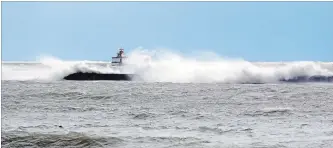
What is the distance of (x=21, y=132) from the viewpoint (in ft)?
30.1

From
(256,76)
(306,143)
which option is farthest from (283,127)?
(256,76)

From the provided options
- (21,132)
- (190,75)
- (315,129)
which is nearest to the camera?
(21,132)

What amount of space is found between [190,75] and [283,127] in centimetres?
3522

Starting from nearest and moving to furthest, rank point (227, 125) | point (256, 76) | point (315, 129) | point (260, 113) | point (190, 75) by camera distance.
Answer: point (315, 129) < point (227, 125) < point (260, 113) < point (256, 76) < point (190, 75)

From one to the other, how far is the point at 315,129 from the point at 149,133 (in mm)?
3260

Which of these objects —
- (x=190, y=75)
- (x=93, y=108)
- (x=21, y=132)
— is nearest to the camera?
(x=21, y=132)

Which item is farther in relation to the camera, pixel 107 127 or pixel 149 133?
pixel 107 127

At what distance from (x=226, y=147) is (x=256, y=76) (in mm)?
34440

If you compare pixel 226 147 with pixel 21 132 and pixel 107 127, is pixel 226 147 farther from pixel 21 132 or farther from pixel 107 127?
pixel 21 132

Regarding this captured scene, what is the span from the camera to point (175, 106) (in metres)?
15.8

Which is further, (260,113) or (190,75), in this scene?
(190,75)

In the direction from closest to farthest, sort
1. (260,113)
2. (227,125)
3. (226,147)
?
(226,147) → (227,125) → (260,113)

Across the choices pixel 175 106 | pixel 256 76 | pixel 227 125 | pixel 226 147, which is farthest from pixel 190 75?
pixel 226 147

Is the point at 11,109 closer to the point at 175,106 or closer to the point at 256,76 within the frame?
the point at 175,106
